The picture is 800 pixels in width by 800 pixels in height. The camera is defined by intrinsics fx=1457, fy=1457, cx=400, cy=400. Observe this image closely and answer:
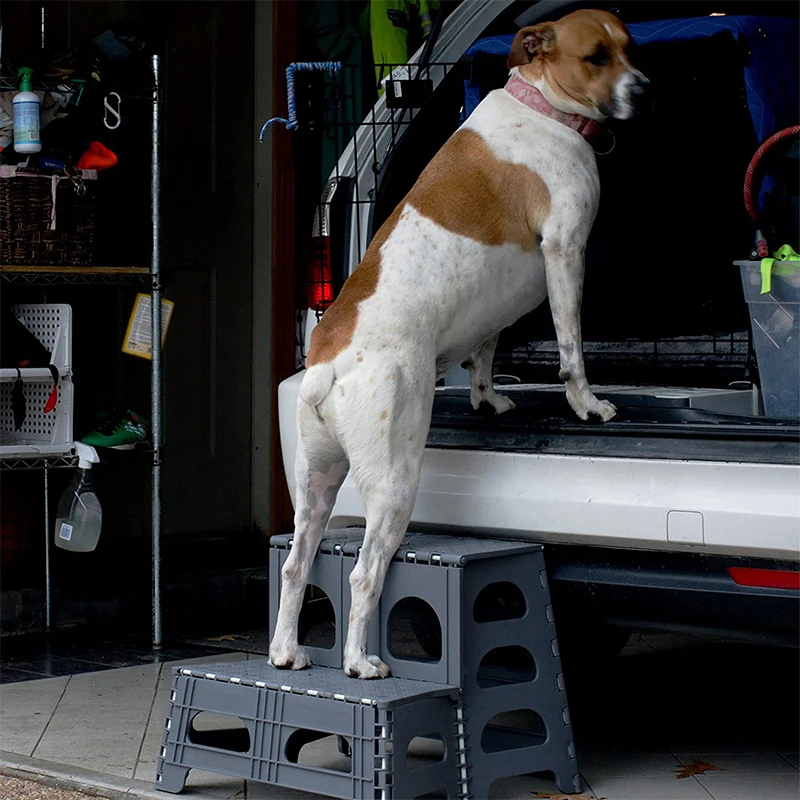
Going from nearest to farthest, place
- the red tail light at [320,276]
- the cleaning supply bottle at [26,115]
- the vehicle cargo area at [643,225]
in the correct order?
the vehicle cargo area at [643,225]
the red tail light at [320,276]
the cleaning supply bottle at [26,115]

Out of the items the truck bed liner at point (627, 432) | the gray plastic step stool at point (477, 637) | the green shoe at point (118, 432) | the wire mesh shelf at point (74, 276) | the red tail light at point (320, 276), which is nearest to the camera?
the truck bed liner at point (627, 432)

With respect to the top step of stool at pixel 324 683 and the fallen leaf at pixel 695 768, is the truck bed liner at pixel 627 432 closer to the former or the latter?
the top step of stool at pixel 324 683

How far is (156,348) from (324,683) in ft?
7.73

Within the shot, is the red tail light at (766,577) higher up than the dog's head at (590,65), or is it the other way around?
the dog's head at (590,65)

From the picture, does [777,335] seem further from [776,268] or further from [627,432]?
[627,432]

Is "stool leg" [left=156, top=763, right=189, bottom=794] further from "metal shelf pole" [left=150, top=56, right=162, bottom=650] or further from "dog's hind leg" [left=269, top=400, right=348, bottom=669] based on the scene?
"metal shelf pole" [left=150, top=56, right=162, bottom=650]

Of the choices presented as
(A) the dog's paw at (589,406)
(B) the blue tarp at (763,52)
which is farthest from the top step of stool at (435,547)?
(B) the blue tarp at (763,52)

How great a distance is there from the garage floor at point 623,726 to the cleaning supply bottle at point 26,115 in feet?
6.30

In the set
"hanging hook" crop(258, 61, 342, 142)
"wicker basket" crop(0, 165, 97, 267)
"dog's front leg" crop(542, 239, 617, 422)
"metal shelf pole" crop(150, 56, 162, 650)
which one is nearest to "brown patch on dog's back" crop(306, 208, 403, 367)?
"dog's front leg" crop(542, 239, 617, 422)

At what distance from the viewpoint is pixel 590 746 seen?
425cm

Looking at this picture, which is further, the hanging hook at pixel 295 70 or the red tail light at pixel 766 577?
the hanging hook at pixel 295 70

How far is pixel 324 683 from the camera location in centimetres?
362

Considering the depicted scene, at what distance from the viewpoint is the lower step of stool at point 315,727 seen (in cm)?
344

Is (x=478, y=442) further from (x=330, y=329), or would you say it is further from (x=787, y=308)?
(x=787, y=308)
